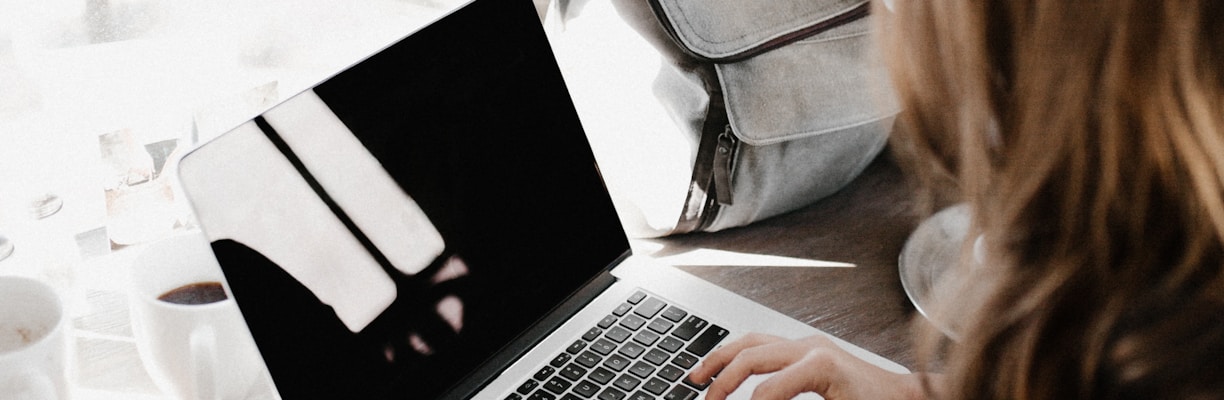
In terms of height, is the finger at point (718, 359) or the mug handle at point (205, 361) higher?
the mug handle at point (205, 361)

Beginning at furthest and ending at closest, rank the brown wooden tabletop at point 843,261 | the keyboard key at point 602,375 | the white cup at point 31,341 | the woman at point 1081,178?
the brown wooden tabletop at point 843,261, the keyboard key at point 602,375, the white cup at point 31,341, the woman at point 1081,178

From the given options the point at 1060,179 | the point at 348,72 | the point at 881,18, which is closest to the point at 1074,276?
the point at 1060,179

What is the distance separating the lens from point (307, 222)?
556 millimetres

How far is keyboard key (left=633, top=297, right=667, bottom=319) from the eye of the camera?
2.27ft

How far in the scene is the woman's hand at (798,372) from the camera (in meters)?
0.63

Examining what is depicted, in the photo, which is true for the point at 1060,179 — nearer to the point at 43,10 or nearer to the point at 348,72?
the point at 348,72

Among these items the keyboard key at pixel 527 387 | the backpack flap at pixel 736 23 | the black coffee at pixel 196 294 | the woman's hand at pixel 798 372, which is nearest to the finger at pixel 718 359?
the woman's hand at pixel 798 372

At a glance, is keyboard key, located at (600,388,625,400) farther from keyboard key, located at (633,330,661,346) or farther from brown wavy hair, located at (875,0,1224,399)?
brown wavy hair, located at (875,0,1224,399)

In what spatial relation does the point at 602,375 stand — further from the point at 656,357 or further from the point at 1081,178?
the point at 1081,178

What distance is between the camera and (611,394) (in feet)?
2.05

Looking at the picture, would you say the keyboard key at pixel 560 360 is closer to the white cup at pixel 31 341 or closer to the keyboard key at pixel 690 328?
the keyboard key at pixel 690 328

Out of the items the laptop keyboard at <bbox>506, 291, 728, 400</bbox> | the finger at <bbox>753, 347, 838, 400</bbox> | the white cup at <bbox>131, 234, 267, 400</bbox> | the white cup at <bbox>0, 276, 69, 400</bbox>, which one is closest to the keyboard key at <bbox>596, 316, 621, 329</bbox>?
the laptop keyboard at <bbox>506, 291, 728, 400</bbox>

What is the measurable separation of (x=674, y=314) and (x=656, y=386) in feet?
0.24

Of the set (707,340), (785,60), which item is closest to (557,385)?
(707,340)
